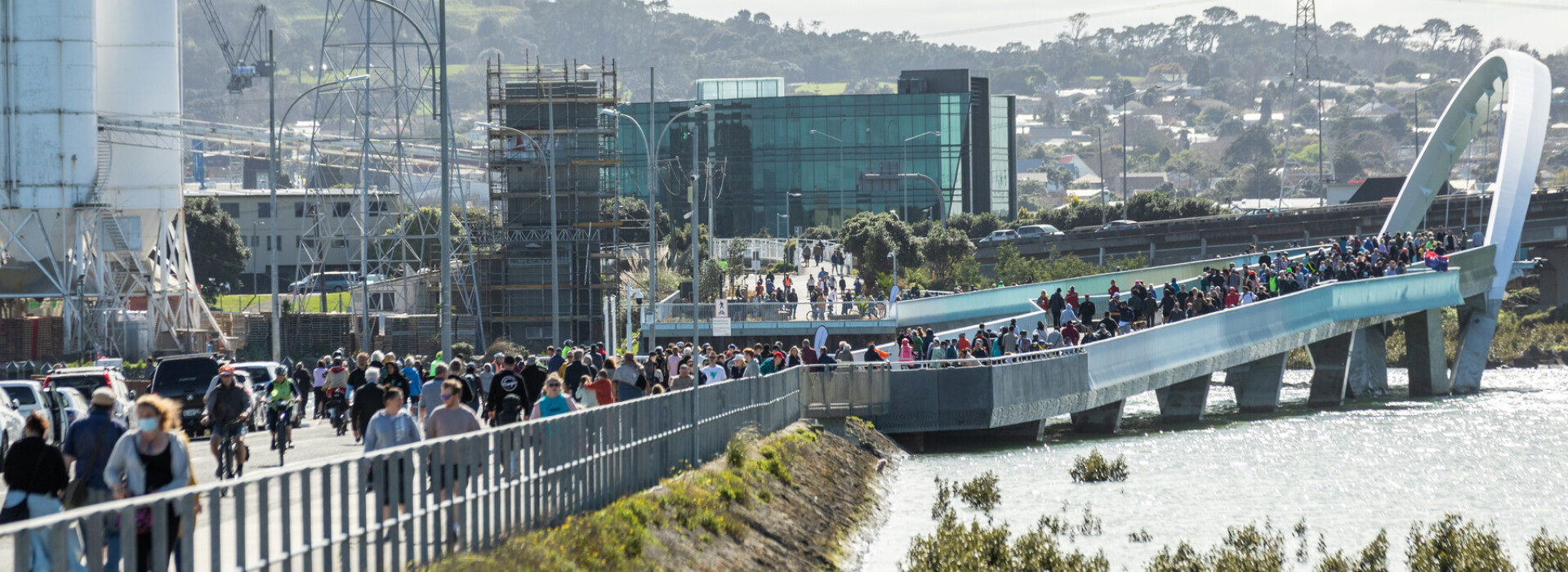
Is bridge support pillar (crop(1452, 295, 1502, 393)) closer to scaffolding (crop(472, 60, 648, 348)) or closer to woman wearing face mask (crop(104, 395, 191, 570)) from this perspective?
scaffolding (crop(472, 60, 648, 348))

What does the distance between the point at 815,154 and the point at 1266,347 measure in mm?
85224

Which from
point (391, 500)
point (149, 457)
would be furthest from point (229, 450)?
point (149, 457)

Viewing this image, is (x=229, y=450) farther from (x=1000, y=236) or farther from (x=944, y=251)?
(x=1000, y=236)

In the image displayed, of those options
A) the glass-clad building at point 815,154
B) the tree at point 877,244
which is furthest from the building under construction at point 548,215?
the glass-clad building at point 815,154

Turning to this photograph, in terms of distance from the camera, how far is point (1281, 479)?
31.0 metres

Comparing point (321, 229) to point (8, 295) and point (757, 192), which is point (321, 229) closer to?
point (8, 295)

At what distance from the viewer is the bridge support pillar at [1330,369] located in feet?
157

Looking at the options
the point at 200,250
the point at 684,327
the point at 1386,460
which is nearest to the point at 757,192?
the point at 200,250

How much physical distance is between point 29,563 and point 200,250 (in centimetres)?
10370

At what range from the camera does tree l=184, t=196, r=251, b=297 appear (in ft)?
349

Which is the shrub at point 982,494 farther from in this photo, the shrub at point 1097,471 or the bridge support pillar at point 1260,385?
the bridge support pillar at point 1260,385

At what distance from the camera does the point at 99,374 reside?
1190 inches

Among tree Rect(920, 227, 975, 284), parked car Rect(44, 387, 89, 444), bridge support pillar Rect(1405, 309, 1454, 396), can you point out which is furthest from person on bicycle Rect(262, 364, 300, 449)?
tree Rect(920, 227, 975, 284)

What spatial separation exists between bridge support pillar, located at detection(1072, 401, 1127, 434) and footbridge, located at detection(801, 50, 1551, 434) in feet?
0.12
